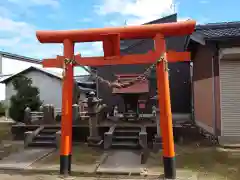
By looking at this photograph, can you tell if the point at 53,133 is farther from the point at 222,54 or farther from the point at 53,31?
the point at 222,54

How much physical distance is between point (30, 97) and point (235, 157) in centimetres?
1281

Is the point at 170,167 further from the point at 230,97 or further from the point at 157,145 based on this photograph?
the point at 230,97

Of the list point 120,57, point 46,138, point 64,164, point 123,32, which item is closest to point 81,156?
point 64,164

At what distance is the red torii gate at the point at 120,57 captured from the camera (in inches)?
242

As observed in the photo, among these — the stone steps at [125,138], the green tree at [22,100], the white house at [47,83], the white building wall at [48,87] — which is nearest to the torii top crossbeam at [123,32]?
the stone steps at [125,138]

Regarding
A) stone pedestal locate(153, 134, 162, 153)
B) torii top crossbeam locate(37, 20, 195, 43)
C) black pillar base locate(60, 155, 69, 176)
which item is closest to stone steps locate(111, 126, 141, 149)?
stone pedestal locate(153, 134, 162, 153)

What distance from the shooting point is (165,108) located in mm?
6168

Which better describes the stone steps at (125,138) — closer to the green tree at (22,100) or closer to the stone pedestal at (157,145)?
the stone pedestal at (157,145)

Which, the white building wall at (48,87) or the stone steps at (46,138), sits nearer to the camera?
the stone steps at (46,138)

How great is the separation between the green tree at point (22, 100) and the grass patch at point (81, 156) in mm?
7541

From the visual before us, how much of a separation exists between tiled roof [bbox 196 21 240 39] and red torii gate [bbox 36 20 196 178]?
12.3ft

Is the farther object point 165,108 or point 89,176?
point 89,176

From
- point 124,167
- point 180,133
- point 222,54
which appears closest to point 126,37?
point 124,167

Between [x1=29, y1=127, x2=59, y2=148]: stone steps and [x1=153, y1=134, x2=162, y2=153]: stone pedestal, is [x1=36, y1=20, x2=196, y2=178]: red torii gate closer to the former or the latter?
[x1=153, y1=134, x2=162, y2=153]: stone pedestal
